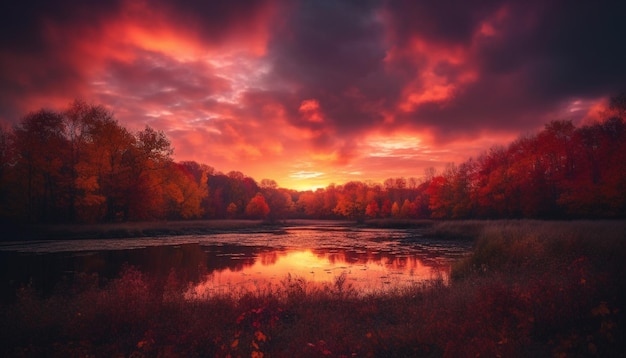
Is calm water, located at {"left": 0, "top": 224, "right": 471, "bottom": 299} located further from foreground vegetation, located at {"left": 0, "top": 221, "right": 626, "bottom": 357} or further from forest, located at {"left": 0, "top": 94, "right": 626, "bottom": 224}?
forest, located at {"left": 0, "top": 94, "right": 626, "bottom": 224}

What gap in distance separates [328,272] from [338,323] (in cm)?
1124

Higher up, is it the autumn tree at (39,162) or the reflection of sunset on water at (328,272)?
the autumn tree at (39,162)

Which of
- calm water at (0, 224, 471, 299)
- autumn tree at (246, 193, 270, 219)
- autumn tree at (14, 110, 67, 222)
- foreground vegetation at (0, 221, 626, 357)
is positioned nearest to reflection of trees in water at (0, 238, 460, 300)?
calm water at (0, 224, 471, 299)

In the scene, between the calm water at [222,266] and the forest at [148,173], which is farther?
the forest at [148,173]

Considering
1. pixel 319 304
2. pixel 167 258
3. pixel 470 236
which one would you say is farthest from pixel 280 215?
pixel 319 304

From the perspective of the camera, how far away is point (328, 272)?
65.3 feet

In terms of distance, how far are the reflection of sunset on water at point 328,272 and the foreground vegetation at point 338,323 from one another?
285cm

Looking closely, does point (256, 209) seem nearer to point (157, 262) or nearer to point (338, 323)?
point (157, 262)

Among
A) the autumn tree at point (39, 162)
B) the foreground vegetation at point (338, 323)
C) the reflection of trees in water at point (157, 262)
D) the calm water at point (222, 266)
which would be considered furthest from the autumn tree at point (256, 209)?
the foreground vegetation at point (338, 323)

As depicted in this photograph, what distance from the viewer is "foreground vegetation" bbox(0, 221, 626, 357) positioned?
718 centimetres

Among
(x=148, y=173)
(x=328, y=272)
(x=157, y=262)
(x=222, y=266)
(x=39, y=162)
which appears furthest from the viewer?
(x=148, y=173)

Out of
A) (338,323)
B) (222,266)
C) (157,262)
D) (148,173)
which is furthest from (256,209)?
(338,323)

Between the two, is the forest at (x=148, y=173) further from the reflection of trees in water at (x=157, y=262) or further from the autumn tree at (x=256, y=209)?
the autumn tree at (x=256, y=209)

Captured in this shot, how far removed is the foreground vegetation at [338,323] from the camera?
718cm
